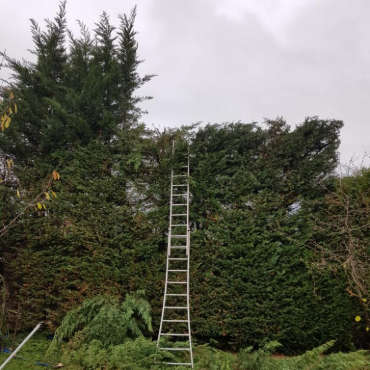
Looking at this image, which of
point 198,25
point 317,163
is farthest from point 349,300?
point 198,25

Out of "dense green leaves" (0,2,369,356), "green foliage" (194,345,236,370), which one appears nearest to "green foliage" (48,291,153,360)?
"dense green leaves" (0,2,369,356)

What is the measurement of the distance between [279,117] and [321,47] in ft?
12.2

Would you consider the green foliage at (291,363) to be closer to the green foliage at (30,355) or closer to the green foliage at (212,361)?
the green foliage at (212,361)

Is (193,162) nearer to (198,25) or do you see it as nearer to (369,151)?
(369,151)

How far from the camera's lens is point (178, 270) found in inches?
161

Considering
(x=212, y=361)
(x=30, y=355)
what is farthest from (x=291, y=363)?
(x=30, y=355)

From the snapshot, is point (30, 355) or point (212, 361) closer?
point (212, 361)

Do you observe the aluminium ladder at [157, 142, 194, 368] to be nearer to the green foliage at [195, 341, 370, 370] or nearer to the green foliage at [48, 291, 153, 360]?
the green foliage at [48, 291, 153, 360]

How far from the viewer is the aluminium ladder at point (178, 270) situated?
13.3 feet

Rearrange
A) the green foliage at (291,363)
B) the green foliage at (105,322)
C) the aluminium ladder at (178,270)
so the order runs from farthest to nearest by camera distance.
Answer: the aluminium ladder at (178,270) < the green foliage at (105,322) < the green foliage at (291,363)

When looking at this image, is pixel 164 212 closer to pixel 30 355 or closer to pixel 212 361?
pixel 212 361

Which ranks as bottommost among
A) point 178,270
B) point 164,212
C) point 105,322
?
point 105,322

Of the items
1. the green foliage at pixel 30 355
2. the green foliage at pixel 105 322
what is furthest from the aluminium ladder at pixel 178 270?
the green foliage at pixel 30 355

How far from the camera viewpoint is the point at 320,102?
7.92 m
